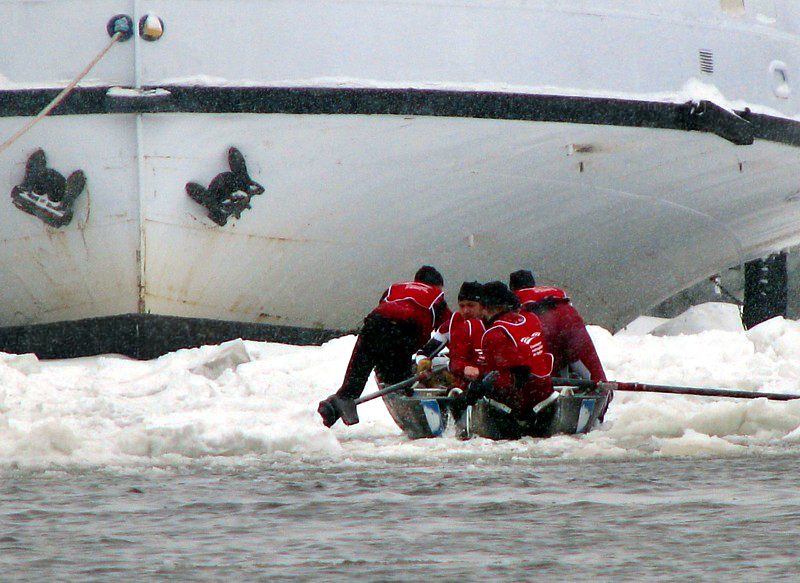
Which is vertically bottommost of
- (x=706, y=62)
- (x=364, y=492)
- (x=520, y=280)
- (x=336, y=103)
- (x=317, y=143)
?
(x=364, y=492)

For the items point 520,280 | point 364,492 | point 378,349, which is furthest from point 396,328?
point 364,492

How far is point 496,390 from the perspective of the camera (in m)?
7.97

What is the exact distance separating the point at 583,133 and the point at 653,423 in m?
4.25

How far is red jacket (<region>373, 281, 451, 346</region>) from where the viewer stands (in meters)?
8.80

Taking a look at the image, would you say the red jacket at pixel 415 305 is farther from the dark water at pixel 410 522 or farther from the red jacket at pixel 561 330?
the dark water at pixel 410 522

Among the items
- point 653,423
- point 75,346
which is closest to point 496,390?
point 653,423

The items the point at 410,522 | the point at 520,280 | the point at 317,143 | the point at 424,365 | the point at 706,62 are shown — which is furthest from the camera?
the point at 706,62

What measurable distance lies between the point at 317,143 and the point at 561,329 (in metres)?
2.79

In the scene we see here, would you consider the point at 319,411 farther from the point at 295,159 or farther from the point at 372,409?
the point at 295,159

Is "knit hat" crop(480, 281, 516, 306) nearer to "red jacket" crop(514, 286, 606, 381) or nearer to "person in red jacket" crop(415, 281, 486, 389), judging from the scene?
"person in red jacket" crop(415, 281, 486, 389)

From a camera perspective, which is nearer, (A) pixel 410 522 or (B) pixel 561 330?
(A) pixel 410 522

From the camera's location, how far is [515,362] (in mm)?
7973

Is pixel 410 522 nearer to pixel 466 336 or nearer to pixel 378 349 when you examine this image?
pixel 466 336

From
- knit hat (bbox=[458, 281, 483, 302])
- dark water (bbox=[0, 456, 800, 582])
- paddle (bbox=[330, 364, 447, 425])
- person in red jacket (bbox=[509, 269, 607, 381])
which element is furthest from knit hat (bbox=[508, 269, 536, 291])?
dark water (bbox=[0, 456, 800, 582])
